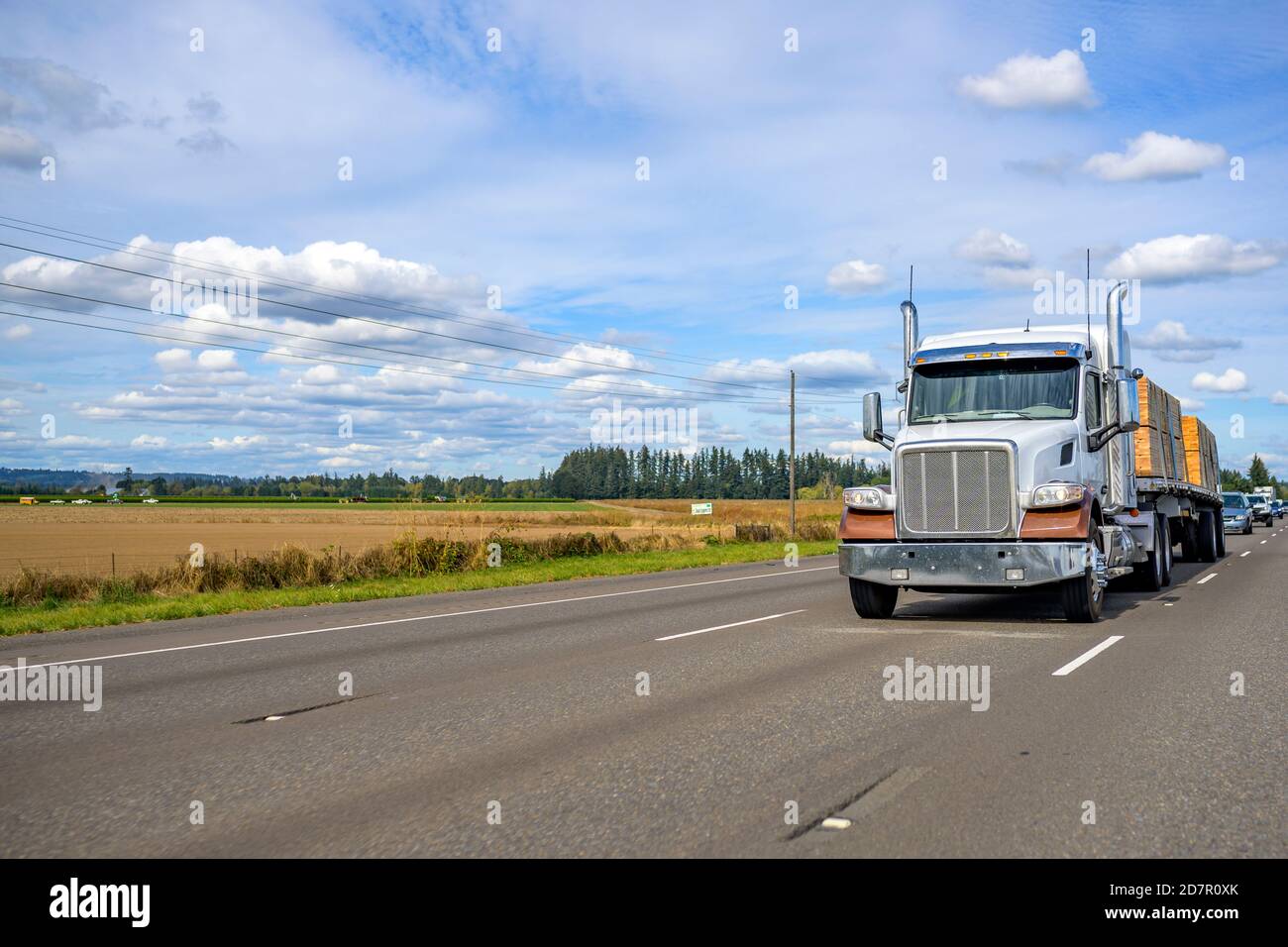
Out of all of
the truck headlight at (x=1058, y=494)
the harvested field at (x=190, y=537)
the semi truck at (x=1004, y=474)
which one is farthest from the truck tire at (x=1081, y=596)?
the harvested field at (x=190, y=537)

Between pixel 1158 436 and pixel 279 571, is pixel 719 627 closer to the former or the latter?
pixel 1158 436

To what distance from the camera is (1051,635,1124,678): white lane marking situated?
9.44 metres

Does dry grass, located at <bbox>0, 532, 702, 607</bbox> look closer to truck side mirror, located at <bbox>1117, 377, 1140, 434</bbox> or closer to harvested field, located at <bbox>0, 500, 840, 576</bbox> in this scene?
harvested field, located at <bbox>0, 500, 840, 576</bbox>

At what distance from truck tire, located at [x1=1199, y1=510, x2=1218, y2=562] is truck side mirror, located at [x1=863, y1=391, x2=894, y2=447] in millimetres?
14990

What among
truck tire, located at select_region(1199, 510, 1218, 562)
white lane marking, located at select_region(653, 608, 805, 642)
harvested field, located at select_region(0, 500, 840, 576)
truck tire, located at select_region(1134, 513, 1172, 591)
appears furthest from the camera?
harvested field, located at select_region(0, 500, 840, 576)

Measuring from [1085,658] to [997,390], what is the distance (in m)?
4.72

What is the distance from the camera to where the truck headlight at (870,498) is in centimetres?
1327

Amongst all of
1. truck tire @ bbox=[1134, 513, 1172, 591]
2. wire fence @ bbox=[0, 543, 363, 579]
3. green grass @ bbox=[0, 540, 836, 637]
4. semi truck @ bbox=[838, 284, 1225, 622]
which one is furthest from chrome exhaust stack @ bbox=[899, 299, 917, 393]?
wire fence @ bbox=[0, 543, 363, 579]

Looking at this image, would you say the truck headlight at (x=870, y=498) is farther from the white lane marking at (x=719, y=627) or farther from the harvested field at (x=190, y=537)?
the harvested field at (x=190, y=537)

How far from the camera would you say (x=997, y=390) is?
45.9 feet

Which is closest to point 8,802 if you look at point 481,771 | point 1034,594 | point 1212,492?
point 481,771

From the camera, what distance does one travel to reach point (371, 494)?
166 meters

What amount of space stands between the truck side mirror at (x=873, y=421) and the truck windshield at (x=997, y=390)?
1.42 feet
